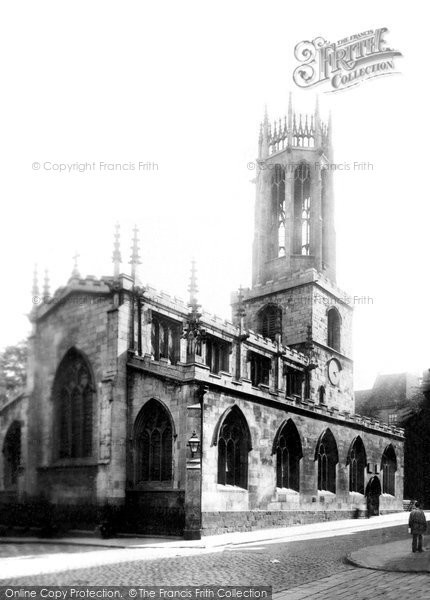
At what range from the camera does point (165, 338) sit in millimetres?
29219

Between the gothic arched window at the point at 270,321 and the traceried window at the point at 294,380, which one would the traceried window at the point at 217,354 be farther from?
the gothic arched window at the point at 270,321

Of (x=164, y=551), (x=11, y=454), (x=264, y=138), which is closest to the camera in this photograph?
(x=164, y=551)

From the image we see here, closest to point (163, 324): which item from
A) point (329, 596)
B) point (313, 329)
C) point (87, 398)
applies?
point (87, 398)

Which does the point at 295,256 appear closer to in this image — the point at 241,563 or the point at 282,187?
the point at 282,187

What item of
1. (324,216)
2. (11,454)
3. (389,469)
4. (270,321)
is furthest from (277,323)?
(11,454)

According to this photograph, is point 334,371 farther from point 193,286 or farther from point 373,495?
point 193,286

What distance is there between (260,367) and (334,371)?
27.4ft

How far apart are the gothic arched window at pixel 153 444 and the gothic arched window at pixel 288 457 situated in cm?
662

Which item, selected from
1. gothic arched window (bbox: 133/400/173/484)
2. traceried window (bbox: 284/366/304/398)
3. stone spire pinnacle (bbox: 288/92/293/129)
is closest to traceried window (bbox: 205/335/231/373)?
Result: traceried window (bbox: 284/366/304/398)

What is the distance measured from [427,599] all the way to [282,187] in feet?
125

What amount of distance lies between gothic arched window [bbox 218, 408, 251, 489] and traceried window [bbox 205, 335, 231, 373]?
5270mm

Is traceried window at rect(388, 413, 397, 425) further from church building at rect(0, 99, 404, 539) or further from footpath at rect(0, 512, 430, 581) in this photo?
footpath at rect(0, 512, 430, 581)

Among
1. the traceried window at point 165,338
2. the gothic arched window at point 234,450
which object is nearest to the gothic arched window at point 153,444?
the gothic arched window at point 234,450

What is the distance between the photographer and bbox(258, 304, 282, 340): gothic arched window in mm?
41656
